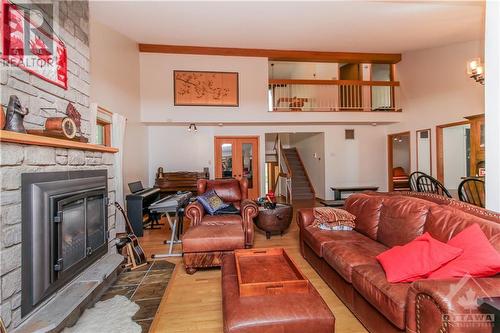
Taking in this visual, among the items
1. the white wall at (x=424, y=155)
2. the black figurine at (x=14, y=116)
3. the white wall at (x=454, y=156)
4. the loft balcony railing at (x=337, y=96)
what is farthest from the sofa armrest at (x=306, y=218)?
the white wall at (x=454, y=156)

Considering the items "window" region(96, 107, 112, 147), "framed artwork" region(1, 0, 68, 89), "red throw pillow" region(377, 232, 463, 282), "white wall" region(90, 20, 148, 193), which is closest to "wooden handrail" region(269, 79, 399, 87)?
"white wall" region(90, 20, 148, 193)

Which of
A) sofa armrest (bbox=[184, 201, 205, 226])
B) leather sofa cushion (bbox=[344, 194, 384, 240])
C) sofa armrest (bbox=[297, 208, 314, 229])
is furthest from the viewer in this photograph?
sofa armrest (bbox=[184, 201, 205, 226])

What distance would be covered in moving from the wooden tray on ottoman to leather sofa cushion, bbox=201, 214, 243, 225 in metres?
1.14

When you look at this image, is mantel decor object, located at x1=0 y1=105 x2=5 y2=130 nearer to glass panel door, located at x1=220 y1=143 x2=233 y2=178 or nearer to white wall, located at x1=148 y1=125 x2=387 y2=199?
white wall, located at x1=148 y1=125 x2=387 y2=199

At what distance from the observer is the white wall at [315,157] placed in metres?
7.59

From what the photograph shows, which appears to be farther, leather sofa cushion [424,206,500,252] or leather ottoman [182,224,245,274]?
leather ottoman [182,224,245,274]

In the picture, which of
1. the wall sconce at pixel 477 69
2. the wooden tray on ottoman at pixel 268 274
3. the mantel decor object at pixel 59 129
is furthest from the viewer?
the wall sconce at pixel 477 69

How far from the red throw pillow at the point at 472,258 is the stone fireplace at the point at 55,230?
8.80 ft

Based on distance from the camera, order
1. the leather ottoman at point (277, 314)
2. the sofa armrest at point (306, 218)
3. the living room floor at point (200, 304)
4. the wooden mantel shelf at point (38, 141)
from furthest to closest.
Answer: the sofa armrest at point (306, 218) < the living room floor at point (200, 304) < the wooden mantel shelf at point (38, 141) < the leather ottoman at point (277, 314)

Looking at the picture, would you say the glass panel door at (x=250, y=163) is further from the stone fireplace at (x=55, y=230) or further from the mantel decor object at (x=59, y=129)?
the mantel decor object at (x=59, y=129)

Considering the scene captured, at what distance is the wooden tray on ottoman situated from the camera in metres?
1.69

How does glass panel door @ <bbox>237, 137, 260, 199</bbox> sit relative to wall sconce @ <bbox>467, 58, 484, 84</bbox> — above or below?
below

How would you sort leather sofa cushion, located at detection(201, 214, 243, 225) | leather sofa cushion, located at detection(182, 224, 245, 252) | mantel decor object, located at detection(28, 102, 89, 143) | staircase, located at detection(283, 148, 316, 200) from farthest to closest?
1. staircase, located at detection(283, 148, 316, 200)
2. leather sofa cushion, located at detection(201, 214, 243, 225)
3. leather sofa cushion, located at detection(182, 224, 245, 252)
4. mantel decor object, located at detection(28, 102, 89, 143)

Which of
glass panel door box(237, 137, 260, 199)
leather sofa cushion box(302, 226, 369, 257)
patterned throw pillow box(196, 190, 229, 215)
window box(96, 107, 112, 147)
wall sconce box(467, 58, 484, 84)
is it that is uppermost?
wall sconce box(467, 58, 484, 84)
